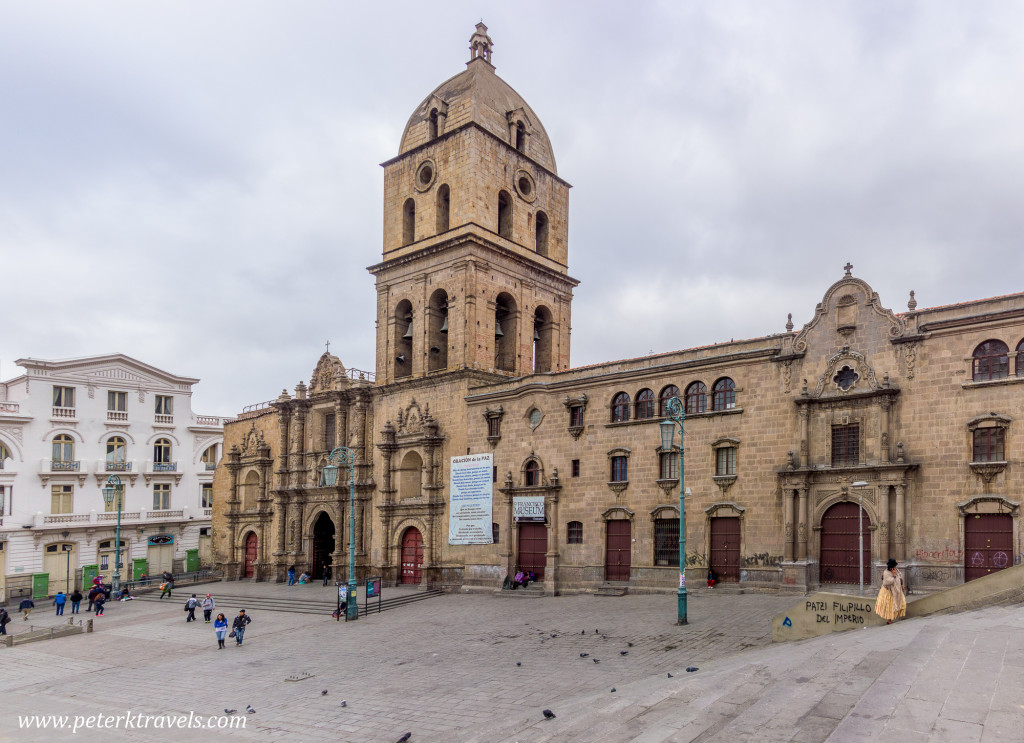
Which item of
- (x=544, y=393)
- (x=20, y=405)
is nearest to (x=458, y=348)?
(x=544, y=393)

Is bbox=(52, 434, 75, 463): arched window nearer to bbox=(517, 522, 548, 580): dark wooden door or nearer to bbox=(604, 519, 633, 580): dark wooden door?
bbox=(517, 522, 548, 580): dark wooden door

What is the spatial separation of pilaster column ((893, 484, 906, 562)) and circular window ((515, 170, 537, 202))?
2710cm

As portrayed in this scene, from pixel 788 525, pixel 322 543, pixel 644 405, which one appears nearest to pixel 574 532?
pixel 644 405

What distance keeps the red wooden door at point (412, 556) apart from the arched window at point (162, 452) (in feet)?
84.2

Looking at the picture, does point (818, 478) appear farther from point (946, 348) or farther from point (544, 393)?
point (544, 393)

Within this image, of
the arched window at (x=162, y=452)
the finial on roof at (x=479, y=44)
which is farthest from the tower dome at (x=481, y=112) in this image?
the arched window at (x=162, y=452)

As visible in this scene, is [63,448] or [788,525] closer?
[788,525]

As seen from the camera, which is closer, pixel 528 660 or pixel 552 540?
pixel 528 660

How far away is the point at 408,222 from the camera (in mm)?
47188

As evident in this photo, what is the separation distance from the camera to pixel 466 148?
142 ft

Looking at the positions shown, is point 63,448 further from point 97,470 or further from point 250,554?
point 250,554

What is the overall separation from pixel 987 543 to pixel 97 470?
52.7 m

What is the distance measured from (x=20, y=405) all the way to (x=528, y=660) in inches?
1731

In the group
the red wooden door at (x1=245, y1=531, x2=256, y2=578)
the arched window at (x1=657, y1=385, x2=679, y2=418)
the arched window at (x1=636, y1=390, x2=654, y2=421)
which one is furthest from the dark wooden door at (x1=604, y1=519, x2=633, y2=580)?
the red wooden door at (x1=245, y1=531, x2=256, y2=578)
